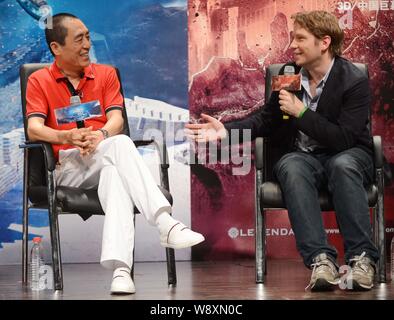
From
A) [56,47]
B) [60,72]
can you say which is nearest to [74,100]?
[60,72]

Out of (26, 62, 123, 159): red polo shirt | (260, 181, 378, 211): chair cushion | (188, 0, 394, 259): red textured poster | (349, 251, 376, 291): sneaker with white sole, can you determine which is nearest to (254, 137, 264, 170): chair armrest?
(260, 181, 378, 211): chair cushion

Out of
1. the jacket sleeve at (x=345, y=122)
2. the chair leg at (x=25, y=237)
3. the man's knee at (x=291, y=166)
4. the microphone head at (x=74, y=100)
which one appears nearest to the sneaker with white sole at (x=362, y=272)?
the man's knee at (x=291, y=166)

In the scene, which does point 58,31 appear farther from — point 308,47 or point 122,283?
point 122,283

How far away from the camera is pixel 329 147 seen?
13.6ft

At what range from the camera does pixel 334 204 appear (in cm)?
390

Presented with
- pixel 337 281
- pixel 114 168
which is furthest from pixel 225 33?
pixel 337 281

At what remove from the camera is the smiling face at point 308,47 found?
4.27 metres

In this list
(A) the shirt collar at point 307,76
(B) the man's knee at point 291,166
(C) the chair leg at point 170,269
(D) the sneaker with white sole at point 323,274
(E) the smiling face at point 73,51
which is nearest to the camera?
(D) the sneaker with white sole at point 323,274

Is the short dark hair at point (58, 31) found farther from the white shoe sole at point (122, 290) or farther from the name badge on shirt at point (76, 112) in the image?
the white shoe sole at point (122, 290)

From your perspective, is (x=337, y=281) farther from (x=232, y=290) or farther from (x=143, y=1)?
(x=143, y=1)

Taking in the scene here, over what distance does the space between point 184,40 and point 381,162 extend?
75.3 inches

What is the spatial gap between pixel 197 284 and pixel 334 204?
0.79 meters

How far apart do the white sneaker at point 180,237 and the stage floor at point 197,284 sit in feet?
0.70
